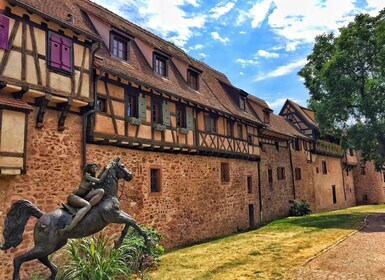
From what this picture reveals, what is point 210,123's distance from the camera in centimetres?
1767

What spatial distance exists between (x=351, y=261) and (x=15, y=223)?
9.69m

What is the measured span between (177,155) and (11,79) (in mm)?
8241

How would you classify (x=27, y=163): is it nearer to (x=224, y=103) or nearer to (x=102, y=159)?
(x=102, y=159)

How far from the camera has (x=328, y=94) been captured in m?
21.5

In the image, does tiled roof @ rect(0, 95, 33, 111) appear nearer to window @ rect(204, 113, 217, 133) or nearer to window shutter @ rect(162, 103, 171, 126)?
window shutter @ rect(162, 103, 171, 126)

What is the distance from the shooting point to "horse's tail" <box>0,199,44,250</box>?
20.0 ft

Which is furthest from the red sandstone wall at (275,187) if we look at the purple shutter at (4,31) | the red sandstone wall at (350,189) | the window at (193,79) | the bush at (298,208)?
the purple shutter at (4,31)

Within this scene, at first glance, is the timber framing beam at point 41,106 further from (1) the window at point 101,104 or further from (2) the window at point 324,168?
(2) the window at point 324,168

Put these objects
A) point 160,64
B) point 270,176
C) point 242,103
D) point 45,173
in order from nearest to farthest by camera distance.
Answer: point 45,173, point 160,64, point 242,103, point 270,176

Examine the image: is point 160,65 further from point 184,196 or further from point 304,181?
point 304,181

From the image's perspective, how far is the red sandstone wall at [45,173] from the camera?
8869 mm

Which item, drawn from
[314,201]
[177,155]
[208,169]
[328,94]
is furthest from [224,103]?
[314,201]

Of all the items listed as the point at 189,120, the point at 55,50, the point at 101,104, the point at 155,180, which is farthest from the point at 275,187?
the point at 55,50

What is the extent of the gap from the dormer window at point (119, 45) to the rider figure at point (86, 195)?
25.3 feet
